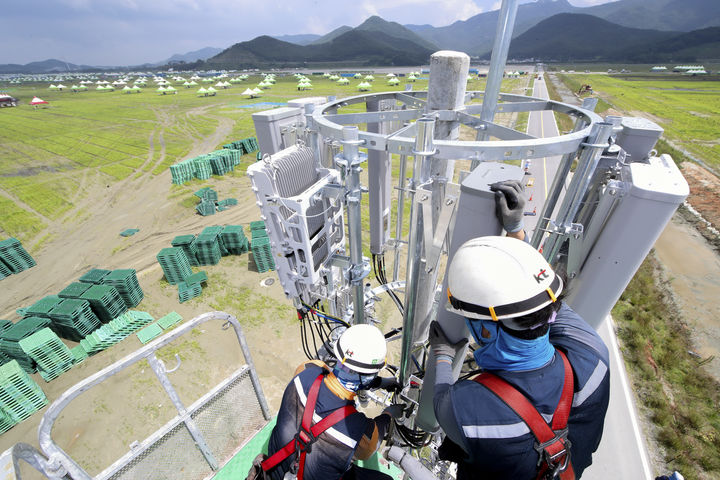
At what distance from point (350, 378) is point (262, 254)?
878 centimetres

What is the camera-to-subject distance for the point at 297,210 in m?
3.12

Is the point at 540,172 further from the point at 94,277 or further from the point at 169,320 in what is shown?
the point at 94,277

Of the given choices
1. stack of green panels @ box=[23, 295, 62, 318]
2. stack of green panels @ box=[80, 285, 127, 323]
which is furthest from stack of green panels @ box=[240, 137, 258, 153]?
stack of green panels @ box=[23, 295, 62, 318]

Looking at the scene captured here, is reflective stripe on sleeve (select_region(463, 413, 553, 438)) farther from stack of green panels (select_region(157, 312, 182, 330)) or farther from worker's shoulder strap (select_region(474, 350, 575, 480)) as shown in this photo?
stack of green panels (select_region(157, 312, 182, 330))

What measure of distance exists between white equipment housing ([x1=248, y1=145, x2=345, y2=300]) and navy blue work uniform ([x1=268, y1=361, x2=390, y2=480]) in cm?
119

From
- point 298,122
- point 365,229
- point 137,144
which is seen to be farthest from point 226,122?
point 298,122

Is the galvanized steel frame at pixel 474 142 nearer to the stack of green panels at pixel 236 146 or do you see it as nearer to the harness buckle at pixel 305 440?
the harness buckle at pixel 305 440

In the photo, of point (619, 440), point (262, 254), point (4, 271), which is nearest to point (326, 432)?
point (619, 440)

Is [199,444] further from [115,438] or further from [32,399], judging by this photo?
[32,399]

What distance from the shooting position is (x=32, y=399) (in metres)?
7.06

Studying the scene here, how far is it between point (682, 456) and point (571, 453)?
21.3 ft

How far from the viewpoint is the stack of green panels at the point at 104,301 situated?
9023mm

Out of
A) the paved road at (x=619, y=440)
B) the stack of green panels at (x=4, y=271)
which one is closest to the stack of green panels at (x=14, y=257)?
the stack of green panels at (x=4, y=271)

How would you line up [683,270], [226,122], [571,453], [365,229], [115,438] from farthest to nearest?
[226,122] → [365,229] → [683,270] → [115,438] → [571,453]
